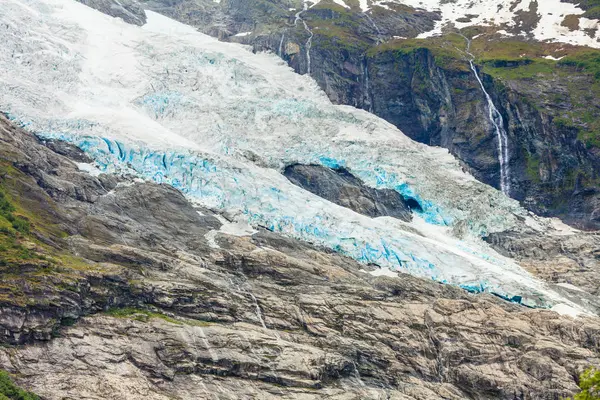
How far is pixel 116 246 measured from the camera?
54219 mm

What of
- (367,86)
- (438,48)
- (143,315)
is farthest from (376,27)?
(143,315)

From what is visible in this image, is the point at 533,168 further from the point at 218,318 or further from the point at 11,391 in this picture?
the point at 11,391

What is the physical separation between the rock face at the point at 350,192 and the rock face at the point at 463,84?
21.5m

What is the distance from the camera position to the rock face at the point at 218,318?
4400 centimetres

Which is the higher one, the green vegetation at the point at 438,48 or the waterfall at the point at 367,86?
the green vegetation at the point at 438,48

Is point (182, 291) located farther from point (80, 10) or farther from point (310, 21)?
point (310, 21)

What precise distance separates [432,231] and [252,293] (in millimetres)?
30407

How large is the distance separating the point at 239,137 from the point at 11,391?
5144 centimetres

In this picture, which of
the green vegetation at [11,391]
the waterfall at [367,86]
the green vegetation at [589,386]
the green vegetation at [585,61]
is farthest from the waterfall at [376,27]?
the green vegetation at [589,386]

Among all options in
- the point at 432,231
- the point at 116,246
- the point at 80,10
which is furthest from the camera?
the point at 80,10

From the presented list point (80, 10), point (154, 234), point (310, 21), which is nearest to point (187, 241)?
point (154, 234)

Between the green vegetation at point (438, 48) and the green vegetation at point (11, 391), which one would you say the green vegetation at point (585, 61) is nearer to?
the green vegetation at point (438, 48)

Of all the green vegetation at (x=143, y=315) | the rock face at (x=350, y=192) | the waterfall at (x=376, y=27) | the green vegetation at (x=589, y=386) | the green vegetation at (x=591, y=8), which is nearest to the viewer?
the green vegetation at (x=589, y=386)

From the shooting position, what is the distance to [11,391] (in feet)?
124
